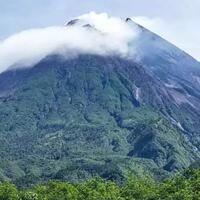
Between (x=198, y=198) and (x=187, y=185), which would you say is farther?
(x=187, y=185)

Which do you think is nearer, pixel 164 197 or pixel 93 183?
pixel 164 197

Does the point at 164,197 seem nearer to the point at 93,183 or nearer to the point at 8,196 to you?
→ the point at 93,183

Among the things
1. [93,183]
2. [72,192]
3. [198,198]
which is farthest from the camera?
[93,183]

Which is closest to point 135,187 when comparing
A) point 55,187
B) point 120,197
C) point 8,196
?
point 120,197

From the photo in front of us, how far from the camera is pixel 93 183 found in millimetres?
113938

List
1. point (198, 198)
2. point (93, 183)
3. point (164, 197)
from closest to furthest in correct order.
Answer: point (198, 198), point (164, 197), point (93, 183)

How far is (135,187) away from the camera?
108 m

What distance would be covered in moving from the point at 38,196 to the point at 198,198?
85.2ft

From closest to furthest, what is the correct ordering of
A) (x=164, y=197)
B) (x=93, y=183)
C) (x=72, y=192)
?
1. (x=164, y=197)
2. (x=72, y=192)
3. (x=93, y=183)

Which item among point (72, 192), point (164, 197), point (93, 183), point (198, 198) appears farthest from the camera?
point (93, 183)

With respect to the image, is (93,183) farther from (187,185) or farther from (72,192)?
(187,185)

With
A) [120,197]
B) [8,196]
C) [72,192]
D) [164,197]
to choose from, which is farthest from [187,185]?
[8,196]

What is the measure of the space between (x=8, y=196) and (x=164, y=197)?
87.3ft

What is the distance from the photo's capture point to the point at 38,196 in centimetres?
10319
